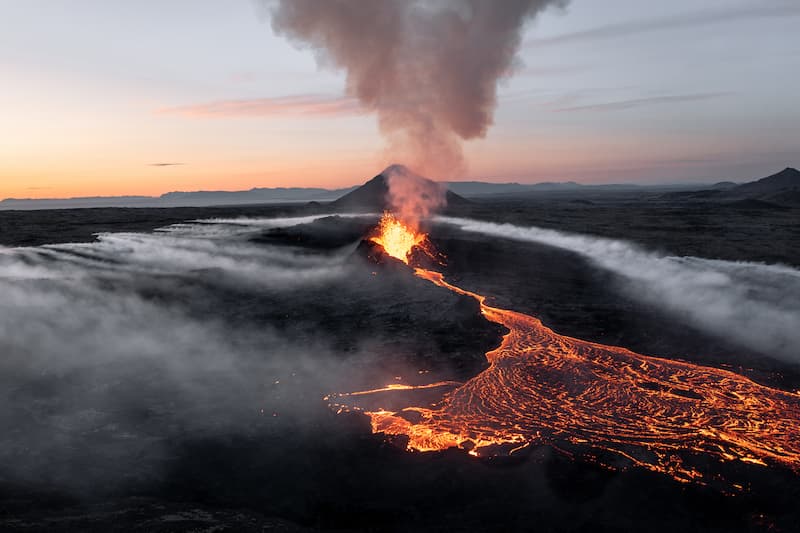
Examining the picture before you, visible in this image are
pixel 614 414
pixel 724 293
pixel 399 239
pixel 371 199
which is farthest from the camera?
pixel 371 199

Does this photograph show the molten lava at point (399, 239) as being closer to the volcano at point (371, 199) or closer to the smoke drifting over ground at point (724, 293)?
the smoke drifting over ground at point (724, 293)

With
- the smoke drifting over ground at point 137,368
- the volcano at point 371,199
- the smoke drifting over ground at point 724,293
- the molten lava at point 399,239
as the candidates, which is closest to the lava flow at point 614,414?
the smoke drifting over ground at point 137,368

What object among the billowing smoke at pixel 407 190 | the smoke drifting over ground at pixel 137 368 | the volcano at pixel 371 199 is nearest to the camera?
the smoke drifting over ground at pixel 137 368

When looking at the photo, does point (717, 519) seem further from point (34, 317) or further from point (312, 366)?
point (34, 317)

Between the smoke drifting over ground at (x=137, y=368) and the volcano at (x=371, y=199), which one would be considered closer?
the smoke drifting over ground at (x=137, y=368)

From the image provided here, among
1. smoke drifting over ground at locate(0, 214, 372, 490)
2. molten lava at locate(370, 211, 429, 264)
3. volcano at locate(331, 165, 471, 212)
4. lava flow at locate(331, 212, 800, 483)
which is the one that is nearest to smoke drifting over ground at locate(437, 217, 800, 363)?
lava flow at locate(331, 212, 800, 483)

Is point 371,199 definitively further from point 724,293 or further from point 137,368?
point 137,368

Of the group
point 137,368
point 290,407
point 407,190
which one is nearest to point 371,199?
point 407,190
